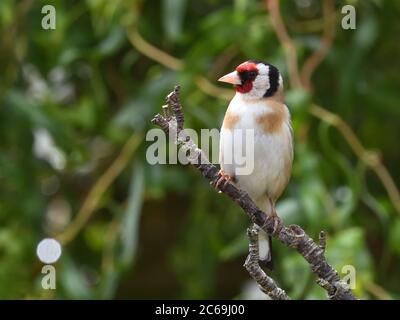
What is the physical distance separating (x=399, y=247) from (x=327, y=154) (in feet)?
1.49

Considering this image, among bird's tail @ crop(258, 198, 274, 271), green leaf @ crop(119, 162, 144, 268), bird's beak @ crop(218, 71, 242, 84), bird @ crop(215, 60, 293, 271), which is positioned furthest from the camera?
green leaf @ crop(119, 162, 144, 268)

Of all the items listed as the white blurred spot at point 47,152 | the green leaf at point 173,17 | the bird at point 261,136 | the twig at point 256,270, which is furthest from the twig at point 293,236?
the white blurred spot at point 47,152

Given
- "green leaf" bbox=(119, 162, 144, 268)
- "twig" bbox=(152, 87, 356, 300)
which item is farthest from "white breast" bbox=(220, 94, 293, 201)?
"green leaf" bbox=(119, 162, 144, 268)

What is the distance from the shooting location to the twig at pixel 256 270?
77.9 inches

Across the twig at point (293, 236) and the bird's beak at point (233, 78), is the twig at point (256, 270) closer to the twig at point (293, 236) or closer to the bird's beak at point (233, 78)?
the twig at point (293, 236)

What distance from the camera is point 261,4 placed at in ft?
13.7

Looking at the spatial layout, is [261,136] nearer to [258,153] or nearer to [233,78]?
[258,153]

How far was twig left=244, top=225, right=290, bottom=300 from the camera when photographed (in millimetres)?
1979

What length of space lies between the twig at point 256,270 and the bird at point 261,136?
284 mm

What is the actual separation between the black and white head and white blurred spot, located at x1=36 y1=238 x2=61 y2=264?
2.13m

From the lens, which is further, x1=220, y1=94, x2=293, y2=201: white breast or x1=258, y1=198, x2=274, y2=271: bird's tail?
x1=258, y1=198, x2=274, y2=271: bird's tail

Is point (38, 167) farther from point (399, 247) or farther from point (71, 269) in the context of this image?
point (399, 247)

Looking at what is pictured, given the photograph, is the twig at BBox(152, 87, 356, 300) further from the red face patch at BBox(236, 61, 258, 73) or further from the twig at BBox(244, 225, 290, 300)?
the red face patch at BBox(236, 61, 258, 73)
